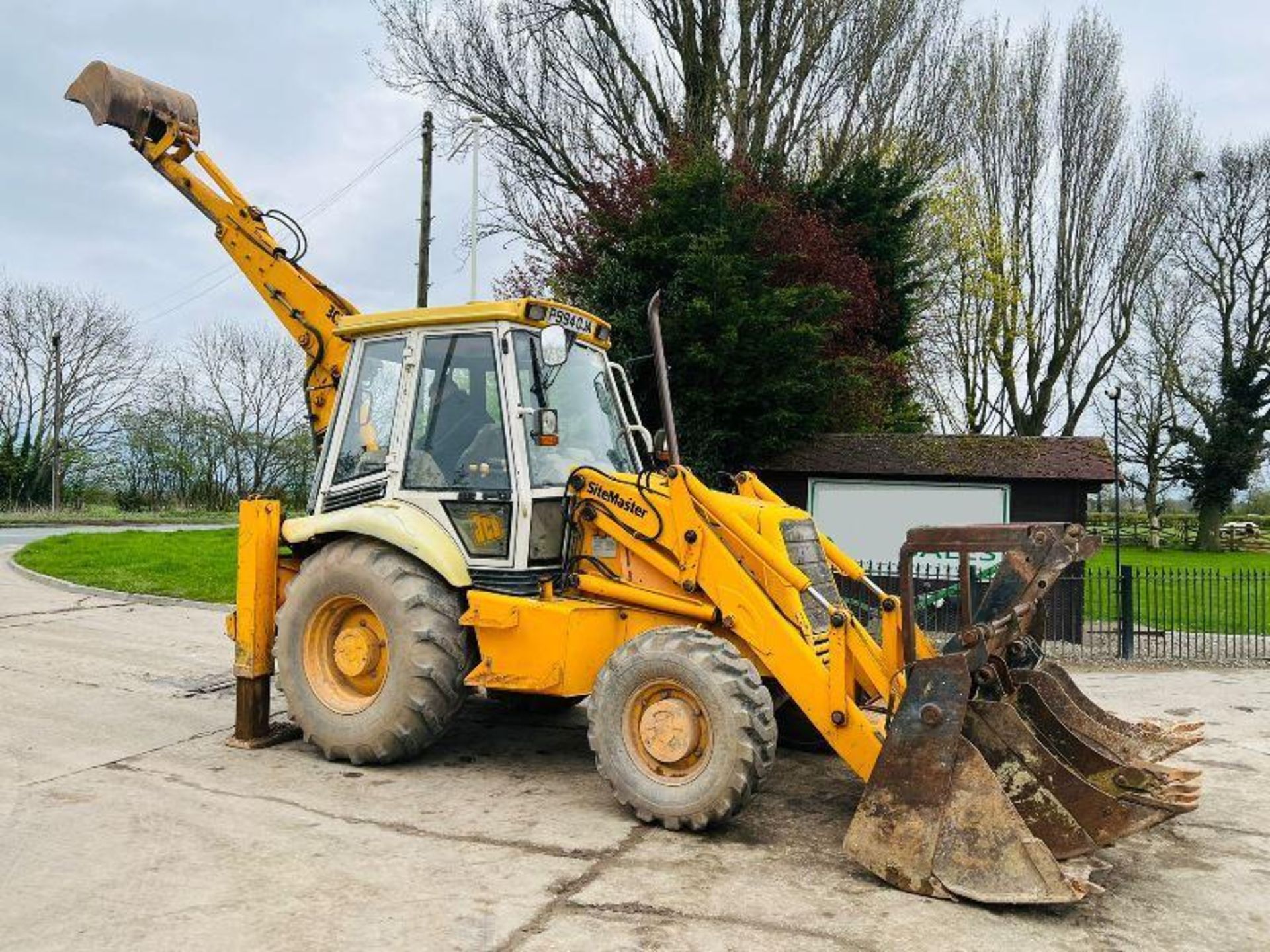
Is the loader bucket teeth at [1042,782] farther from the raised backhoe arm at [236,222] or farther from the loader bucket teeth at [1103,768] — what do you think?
the raised backhoe arm at [236,222]

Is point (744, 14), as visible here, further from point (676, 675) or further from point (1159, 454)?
point (1159, 454)

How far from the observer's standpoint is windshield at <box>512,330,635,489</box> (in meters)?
6.04

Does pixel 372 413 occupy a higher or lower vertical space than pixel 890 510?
higher

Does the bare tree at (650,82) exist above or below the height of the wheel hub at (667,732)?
above

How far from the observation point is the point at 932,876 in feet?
13.5

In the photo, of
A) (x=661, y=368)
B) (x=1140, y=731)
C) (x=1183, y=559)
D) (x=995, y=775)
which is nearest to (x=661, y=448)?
(x=661, y=368)

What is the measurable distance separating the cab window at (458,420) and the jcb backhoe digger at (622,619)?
2cm

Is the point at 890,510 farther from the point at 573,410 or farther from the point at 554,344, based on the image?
the point at 554,344

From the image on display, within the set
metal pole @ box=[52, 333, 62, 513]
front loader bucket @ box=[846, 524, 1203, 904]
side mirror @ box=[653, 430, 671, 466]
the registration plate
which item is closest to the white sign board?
side mirror @ box=[653, 430, 671, 466]

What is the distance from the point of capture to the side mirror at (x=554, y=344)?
18.3 feet

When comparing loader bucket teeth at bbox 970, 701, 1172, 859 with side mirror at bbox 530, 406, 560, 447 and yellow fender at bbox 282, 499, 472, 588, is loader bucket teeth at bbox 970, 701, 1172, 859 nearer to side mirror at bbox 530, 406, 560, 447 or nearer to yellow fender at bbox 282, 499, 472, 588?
side mirror at bbox 530, 406, 560, 447

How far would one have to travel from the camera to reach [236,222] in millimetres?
7645

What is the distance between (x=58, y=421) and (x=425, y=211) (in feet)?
81.7

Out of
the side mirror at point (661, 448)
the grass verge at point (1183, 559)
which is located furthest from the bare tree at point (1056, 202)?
the side mirror at point (661, 448)
